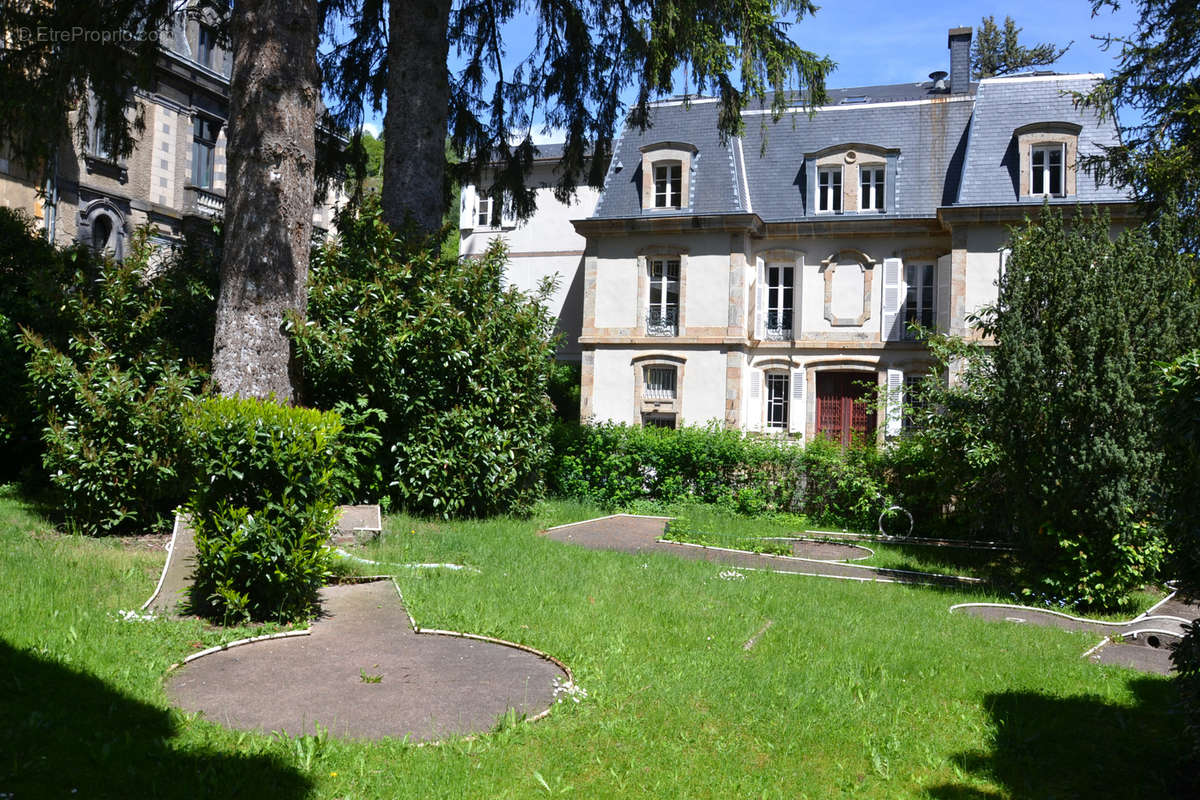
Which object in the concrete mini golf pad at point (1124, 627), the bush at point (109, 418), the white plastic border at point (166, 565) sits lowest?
the concrete mini golf pad at point (1124, 627)

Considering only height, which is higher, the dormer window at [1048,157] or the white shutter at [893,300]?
the dormer window at [1048,157]

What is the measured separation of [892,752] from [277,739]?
322cm

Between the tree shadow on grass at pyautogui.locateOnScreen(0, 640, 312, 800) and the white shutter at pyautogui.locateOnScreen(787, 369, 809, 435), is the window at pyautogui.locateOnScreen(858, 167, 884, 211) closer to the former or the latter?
the white shutter at pyautogui.locateOnScreen(787, 369, 809, 435)

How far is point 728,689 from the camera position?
5414mm

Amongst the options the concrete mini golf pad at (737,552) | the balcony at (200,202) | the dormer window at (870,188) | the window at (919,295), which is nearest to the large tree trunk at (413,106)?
the concrete mini golf pad at (737,552)

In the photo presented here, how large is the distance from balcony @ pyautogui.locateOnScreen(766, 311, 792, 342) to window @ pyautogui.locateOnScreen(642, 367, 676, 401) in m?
3.52

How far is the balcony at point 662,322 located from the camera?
92.6ft

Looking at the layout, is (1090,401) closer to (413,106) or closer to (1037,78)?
(413,106)

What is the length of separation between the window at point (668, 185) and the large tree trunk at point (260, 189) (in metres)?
20.0

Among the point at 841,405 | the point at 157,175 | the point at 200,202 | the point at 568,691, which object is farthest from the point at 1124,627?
the point at 200,202

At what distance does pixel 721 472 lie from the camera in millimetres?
15625

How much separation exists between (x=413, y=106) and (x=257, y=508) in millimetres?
8139

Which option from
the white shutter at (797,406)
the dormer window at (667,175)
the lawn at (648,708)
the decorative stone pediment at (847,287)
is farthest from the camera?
the dormer window at (667,175)

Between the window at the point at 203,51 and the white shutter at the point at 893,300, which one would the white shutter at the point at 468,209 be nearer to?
the window at the point at 203,51
